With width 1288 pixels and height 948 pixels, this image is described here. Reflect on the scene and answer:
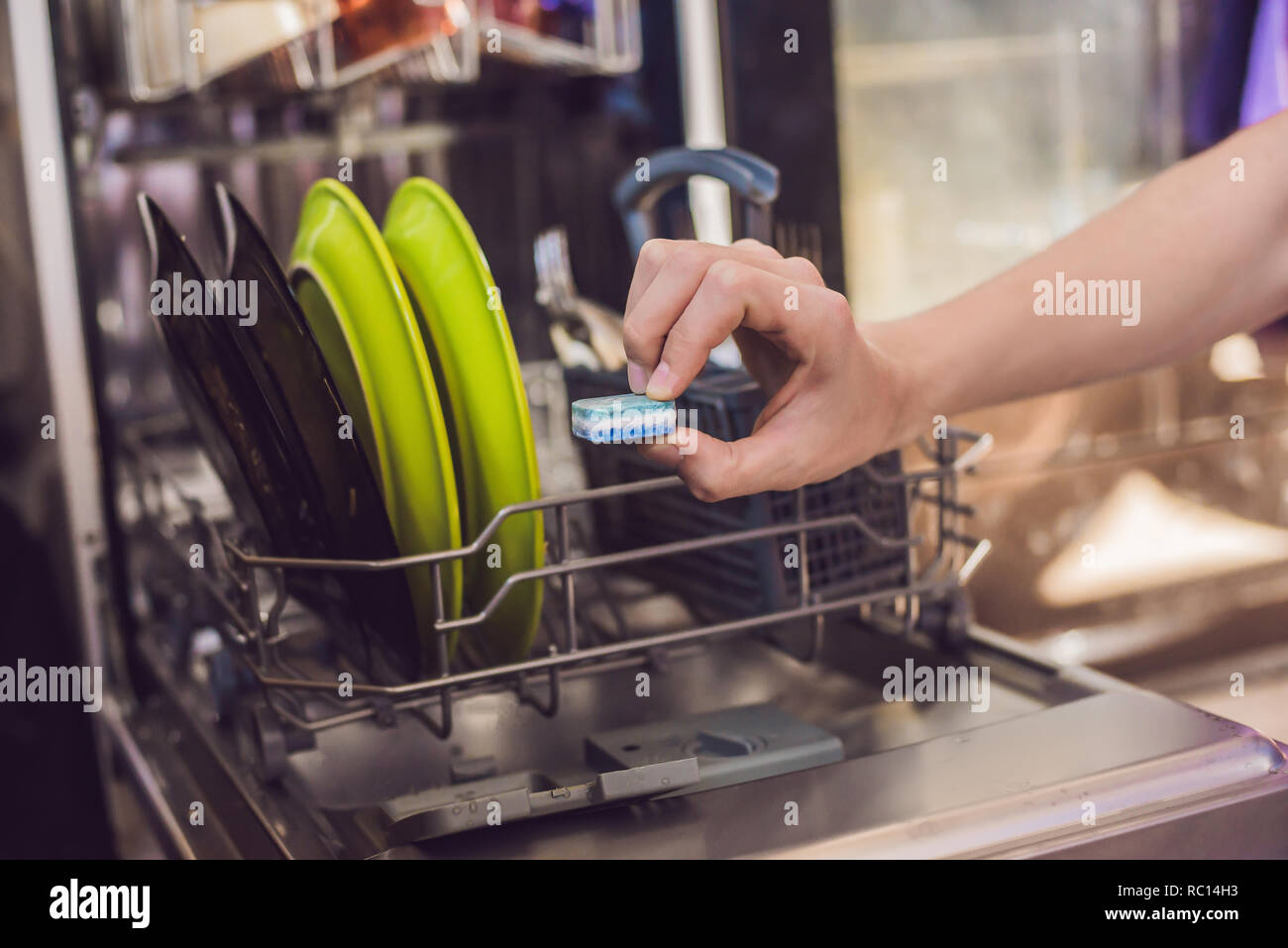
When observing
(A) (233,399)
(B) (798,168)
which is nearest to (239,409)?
(A) (233,399)

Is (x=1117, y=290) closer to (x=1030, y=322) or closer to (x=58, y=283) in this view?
(x=1030, y=322)

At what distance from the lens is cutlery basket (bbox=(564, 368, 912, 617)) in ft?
2.19

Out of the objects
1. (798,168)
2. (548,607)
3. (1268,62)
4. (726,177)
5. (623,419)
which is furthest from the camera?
(1268,62)

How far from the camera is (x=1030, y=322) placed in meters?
0.66

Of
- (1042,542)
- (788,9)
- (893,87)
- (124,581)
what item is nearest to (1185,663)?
(1042,542)

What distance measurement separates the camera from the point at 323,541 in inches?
24.1

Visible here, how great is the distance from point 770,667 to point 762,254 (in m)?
0.32

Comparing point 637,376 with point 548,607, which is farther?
point 548,607

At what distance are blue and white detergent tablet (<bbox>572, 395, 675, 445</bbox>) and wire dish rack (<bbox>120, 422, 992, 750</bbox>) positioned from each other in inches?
3.6

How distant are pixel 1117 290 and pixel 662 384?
319 mm

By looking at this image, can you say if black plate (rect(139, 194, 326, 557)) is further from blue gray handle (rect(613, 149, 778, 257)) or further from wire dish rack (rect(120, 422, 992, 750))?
blue gray handle (rect(613, 149, 778, 257))

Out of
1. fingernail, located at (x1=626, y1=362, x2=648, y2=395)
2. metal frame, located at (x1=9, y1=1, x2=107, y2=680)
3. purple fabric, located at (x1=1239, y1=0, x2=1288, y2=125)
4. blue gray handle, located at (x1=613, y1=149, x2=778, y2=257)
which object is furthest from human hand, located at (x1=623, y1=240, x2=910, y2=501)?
purple fabric, located at (x1=1239, y1=0, x2=1288, y2=125)

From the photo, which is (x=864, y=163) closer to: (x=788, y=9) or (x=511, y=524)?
(x=788, y=9)

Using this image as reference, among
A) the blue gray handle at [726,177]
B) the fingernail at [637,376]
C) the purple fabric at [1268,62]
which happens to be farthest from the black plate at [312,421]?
the purple fabric at [1268,62]
